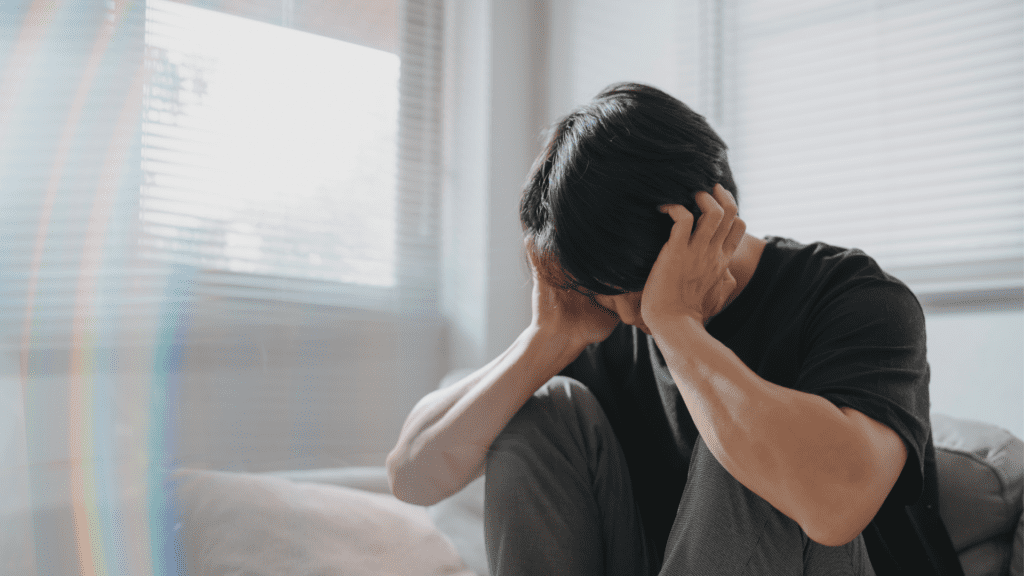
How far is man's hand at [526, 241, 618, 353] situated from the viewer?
0.87m

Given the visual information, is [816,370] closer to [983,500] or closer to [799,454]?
[799,454]

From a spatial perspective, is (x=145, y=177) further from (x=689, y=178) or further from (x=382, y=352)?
(x=689, y=178)

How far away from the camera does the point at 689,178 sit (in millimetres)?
733

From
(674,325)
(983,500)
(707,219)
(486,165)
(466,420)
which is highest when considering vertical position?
(486,165)

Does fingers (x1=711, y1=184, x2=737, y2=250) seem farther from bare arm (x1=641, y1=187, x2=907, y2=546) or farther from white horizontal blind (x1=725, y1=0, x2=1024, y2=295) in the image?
white horizontal blind (x1=725, y1=0, x2=1024, y2=295)

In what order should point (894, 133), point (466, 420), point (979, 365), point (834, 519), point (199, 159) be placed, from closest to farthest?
point (834, 519) → point (199, 159) → point (466, 420) → point (979, 365) → point (894, 133)

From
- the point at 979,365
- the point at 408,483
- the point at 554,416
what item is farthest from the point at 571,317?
the point at 979,365

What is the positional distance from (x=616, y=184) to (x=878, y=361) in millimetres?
298

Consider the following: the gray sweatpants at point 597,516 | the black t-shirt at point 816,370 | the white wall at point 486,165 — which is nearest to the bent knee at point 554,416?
the gray sweatpants at point 597,516

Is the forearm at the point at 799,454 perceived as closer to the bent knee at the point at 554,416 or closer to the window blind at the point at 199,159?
the bent knee at the point at 554,416

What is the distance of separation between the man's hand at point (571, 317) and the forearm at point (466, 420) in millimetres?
11

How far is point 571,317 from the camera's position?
88 centimetres

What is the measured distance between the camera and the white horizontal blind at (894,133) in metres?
1.15

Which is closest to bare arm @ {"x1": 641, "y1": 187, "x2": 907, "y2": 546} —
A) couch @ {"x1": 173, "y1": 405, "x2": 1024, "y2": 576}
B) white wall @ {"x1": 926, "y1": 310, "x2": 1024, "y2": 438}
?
couch @ {"x1": 173, "y1": 405, "x2": 1024, "y2": 576}
